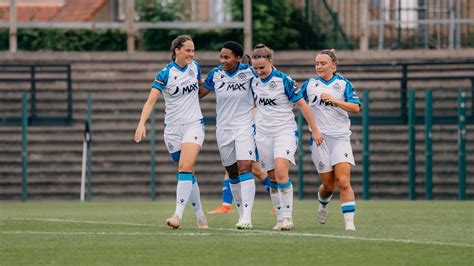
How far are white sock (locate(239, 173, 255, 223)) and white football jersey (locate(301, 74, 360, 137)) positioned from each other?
3.12 feet

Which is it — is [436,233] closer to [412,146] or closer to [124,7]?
[412,146]

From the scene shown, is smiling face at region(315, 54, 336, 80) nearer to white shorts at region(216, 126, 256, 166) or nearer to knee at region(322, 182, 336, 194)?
white shorts at region(216, 126, 256, 166)

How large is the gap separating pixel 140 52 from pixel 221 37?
6.46 ft

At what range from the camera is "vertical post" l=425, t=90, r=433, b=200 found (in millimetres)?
28094

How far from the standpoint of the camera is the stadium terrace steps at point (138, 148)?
28656mm

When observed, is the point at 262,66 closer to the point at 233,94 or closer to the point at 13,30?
the point at 233,94

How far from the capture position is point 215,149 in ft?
97.9

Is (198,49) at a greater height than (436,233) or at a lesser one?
greater

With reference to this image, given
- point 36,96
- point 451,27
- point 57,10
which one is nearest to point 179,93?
point 36,96

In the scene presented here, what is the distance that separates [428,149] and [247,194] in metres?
12.7

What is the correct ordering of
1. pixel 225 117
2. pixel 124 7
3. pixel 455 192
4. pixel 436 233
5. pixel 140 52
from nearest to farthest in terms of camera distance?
1. pixel 436 233
2. pixel 225 117
3. pixel 455 192
4. pixel 140 52
5. pixel 124 7

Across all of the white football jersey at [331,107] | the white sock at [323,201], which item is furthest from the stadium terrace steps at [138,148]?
the white football jersey at [331,107]

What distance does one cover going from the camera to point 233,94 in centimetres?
1611

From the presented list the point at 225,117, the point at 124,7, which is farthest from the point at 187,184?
the point at 124,7
